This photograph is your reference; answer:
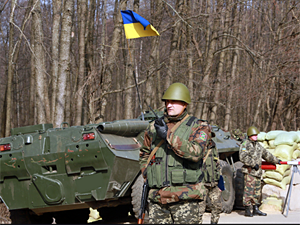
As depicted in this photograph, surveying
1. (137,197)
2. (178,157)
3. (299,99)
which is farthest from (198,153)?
(299,99)

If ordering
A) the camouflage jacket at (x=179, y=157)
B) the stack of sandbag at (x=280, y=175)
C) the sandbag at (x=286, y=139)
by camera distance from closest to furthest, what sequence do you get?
the camouflage jacket at (x=179, y=157), the stack of sandbag at (x=280, y=175), the sandbag at (x=286, y=139)

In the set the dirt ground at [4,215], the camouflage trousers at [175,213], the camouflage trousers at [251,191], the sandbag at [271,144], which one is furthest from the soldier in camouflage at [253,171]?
the camouflage trousers at [175,213]

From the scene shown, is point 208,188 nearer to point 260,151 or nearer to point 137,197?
point 137,197

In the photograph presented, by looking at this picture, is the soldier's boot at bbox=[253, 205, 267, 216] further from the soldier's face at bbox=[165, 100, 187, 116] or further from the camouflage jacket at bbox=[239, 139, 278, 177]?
the soldier's face at bbox=[165, 100, 187, 116]

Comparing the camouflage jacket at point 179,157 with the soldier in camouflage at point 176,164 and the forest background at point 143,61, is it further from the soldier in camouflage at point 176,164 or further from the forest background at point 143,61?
the forest background at point 143,61

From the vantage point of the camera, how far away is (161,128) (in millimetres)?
3736

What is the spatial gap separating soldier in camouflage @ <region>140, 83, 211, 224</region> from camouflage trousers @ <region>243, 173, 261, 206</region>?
4750mm

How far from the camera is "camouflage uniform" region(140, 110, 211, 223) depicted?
3.71m

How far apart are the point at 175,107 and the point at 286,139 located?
682cm

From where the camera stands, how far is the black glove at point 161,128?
3.72 metres

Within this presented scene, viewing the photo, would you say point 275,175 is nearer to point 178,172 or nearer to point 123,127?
point 123,127

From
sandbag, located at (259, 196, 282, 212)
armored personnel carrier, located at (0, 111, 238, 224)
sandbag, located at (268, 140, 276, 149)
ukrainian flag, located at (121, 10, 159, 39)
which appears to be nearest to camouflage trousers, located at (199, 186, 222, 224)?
armored personnel carrier, located at (0, 111, 238, 224)

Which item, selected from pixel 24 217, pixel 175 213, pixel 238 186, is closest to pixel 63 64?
pixel 24 217

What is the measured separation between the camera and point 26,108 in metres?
36.6
